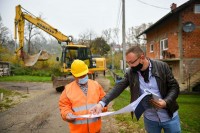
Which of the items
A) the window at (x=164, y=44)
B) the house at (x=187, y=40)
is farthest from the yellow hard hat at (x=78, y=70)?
the window at (x=164, y=44)

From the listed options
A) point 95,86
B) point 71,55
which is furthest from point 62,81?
point 95,86

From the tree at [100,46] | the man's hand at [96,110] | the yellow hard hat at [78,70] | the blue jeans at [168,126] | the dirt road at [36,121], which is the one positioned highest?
the tree at [100,46]

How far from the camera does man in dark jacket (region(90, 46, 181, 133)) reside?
3.25 m

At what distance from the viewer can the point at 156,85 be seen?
3.32 meters

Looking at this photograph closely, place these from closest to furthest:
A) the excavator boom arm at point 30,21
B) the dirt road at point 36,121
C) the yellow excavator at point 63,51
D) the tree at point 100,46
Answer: the dirt road at point 36,121, the yellow excavator at point 63,51, the excavator boom arm at point 30,21, the tree at point 100,46

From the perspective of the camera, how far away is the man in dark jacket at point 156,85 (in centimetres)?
325

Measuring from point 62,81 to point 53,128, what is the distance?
25.5 ft

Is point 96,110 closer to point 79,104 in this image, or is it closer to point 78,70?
point 79,104

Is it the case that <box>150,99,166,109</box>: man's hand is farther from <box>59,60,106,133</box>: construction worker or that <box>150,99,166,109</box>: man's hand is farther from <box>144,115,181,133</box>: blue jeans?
<box>59,60,106,133</box>: construction worker

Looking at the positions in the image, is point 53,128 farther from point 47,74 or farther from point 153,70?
point 47,74

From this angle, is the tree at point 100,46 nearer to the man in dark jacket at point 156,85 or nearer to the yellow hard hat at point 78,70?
the yellow hard hat at point 78,70

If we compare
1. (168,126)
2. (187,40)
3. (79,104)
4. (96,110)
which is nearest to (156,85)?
(168,126)

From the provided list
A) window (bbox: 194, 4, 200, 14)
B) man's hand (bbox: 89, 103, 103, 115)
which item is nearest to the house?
window (bbox: 194, 4, 200, 14)

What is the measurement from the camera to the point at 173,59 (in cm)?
1947
